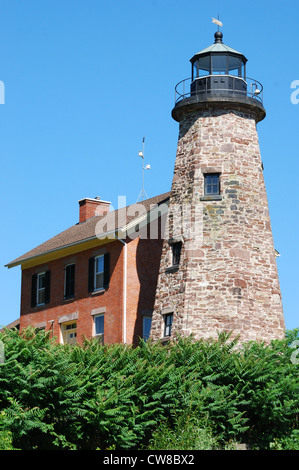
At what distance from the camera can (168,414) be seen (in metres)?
27.3

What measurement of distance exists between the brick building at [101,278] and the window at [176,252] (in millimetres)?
2353

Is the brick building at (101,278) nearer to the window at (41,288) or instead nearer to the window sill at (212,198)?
the window at (41,288)

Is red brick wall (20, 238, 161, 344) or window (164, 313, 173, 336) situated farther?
red brick wall (20, 238, 161, 344)

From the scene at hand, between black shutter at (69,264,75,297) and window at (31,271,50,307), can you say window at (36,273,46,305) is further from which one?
black shutter at (69,264,75,297)

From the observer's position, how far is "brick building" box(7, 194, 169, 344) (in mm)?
36438

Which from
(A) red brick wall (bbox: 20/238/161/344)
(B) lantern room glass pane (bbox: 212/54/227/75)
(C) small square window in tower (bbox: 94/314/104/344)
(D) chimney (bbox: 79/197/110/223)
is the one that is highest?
(B) lantern room glass pane (bbox: 212/54/227/75)

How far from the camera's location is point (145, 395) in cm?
2678

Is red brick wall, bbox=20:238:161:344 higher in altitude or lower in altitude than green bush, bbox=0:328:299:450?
higher

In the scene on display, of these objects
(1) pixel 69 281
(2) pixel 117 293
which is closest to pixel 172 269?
(2) pixel 117 293

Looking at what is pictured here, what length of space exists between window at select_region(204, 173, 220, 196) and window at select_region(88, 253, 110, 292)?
5.45m

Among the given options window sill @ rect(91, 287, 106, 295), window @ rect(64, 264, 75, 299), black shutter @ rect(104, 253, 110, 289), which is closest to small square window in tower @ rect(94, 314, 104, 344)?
window sill @ rect(91, 287, 106, 295)

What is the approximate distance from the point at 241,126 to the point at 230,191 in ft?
9.10

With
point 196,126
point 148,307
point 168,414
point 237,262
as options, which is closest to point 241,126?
point 196,126

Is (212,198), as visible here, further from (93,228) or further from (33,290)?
(33,290)
